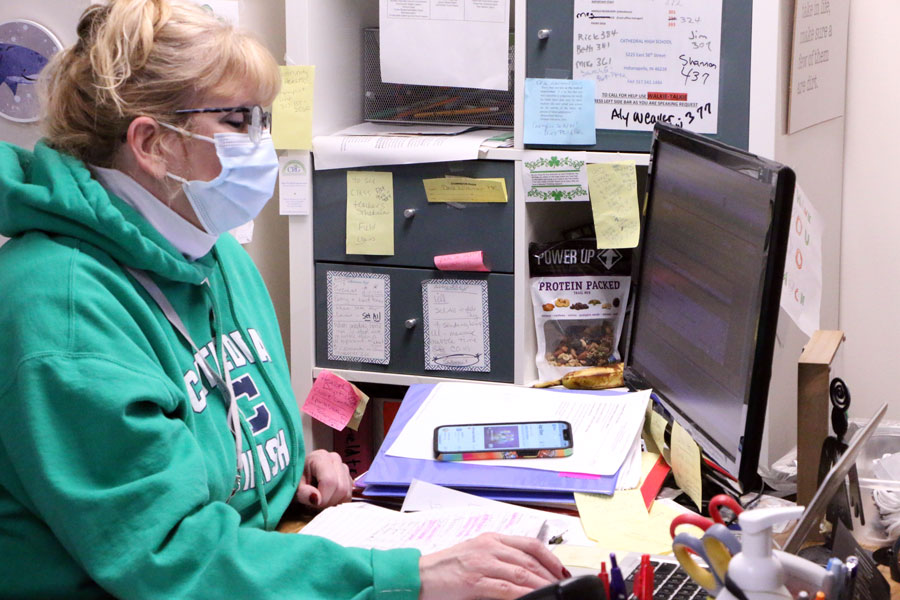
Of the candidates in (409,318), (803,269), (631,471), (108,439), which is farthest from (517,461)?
(409,318)

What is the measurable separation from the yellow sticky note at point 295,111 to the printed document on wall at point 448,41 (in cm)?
17

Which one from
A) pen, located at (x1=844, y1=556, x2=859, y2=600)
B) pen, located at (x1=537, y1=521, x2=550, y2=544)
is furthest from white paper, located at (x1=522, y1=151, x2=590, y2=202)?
pen, located at (x1=844, y1=556, x2=859, y2=600)

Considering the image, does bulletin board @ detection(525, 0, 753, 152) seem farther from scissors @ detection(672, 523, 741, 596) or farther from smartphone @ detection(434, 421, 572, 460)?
scissors @ detection(672, 523, 741, 596)

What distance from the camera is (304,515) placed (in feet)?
4.43

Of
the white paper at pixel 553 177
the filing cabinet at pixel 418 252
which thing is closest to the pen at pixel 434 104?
the filing cabinet at pixel 418 252

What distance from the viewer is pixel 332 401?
2.08 meters

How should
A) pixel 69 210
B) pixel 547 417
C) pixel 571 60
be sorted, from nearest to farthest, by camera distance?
pixel 69 210
pixel 547 417
pixel 571 60

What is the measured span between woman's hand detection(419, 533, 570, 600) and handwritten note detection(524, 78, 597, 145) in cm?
100

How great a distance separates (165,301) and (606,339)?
1.03m

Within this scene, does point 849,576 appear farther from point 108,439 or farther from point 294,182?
point 294,182

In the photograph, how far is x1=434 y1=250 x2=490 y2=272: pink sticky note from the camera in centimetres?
193

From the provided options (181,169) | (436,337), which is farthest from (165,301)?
(436,337)

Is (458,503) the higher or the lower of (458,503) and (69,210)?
the lower

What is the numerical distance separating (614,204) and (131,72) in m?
0.98
